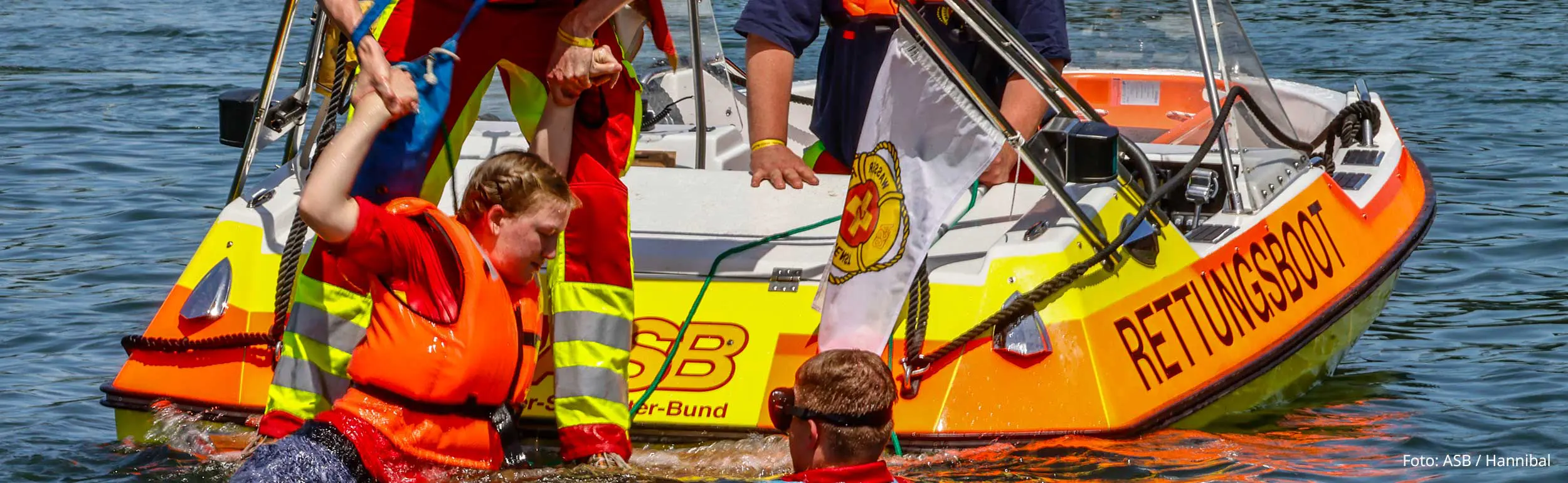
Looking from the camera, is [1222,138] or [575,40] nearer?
[575,40]

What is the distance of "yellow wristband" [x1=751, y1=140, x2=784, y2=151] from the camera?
5.51 metres

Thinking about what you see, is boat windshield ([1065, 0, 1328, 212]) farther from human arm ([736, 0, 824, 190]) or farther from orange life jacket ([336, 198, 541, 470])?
orange life jacket ([336, 198, 541, 470])

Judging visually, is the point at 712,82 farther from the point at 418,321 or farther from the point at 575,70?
the point at 418,321

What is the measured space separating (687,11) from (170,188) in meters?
4.67

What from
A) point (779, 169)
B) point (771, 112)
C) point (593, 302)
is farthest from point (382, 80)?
point (771, 112)

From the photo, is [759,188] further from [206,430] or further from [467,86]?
[206,430]

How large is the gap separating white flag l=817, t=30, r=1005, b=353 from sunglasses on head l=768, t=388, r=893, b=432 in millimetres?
810

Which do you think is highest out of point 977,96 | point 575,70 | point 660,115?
point 575,70

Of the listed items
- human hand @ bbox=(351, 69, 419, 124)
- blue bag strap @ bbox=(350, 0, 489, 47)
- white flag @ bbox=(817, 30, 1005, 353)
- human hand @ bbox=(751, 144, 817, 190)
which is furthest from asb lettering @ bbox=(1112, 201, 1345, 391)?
human hand @ bbox=(351, 69, 419, 124)

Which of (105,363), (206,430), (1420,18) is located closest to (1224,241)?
(206,430)

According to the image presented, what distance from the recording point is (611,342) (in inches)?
172

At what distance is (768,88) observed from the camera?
561cm

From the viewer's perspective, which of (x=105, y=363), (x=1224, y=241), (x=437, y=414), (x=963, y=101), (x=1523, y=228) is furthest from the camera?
(x=1523, y=228)

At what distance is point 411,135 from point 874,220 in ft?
3.77
